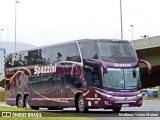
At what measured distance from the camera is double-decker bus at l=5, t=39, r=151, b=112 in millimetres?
22875

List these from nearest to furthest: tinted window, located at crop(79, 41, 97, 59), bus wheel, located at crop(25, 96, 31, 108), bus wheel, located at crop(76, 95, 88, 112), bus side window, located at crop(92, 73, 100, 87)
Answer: bus side window, located at crop(92, 73, 100, 87) < tinted window, located at crop(79, 41, 97, 59) < bus wheel, located at crop(76, 95, 88, 112) < bus wheel, located at crop(25, 96, 31, 108)

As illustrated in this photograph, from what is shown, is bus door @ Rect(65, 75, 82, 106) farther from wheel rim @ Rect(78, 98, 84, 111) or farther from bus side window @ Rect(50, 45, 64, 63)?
bus side window @ Rect(50, 45, 64, 63)

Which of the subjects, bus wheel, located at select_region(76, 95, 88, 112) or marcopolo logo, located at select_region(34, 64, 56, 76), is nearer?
bus wheel, located at select_region(76, 95, 88, 112)

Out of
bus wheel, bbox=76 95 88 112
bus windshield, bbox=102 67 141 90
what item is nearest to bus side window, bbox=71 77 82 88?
bus wheel, bbox=76 95 88 112

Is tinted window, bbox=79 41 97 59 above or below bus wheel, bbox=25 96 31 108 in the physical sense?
above

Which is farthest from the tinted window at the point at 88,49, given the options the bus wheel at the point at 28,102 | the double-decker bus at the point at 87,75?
the bus wheel at the point at 28,102

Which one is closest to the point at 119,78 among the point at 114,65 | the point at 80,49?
the point at 114,65

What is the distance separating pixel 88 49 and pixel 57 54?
294 centimetres

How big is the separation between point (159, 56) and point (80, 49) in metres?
20.3

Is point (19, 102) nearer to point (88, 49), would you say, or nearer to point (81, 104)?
point (81, 104)

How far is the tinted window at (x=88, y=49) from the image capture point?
2334 cm

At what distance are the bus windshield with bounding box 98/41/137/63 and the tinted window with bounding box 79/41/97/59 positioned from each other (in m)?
0.31

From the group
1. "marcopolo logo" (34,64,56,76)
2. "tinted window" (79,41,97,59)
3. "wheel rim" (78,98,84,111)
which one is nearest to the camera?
"tinted window" (79,41,97,59)

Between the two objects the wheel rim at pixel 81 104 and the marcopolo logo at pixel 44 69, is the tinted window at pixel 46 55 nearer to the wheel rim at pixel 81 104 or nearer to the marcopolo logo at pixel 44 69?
the marcopolo logo at pixel 44 69
